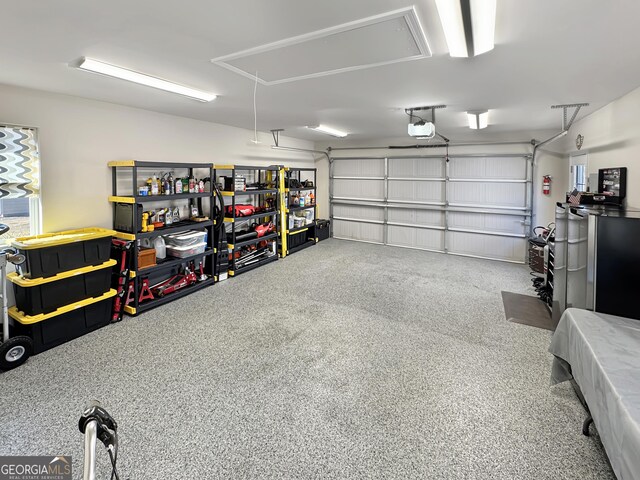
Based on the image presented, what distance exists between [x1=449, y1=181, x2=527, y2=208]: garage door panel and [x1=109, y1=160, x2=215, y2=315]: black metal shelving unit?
525cm

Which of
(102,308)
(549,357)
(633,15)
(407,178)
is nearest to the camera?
(633,15)

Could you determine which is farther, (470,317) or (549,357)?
(470,317)

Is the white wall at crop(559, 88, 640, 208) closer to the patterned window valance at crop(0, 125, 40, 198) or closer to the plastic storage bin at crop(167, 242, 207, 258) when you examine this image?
the plastic storage bin at crop(167, 242, 207, 258)

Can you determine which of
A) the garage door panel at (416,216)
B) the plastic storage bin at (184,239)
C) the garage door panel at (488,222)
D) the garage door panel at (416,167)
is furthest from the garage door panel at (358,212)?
the plastic storage bin at (184,239)

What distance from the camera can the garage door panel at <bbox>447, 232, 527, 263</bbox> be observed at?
6.58m

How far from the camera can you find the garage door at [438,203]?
21.6 ft

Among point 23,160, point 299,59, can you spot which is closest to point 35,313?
point 23,160

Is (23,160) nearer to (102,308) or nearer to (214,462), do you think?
(102,308)

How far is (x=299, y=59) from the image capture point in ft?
8.11

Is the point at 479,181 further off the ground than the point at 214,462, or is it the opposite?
the point at 479,181

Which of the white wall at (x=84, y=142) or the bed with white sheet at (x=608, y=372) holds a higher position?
the white wall at (x=84, y=142)

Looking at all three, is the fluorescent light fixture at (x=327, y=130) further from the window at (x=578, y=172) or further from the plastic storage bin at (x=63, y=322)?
the plastic storage bin at (x=63, y=322)

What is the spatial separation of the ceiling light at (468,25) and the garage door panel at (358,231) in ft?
20.0

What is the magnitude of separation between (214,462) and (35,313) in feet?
8.00
